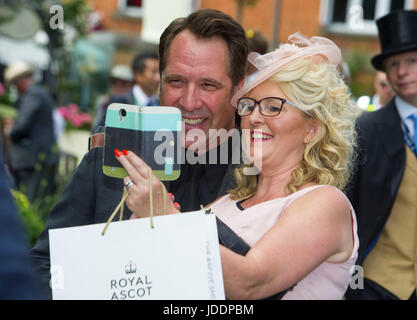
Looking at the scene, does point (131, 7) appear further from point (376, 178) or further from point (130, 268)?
point (130, 268)

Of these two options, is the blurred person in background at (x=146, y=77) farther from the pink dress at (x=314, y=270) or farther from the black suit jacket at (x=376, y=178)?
the pink dress at (x=314, y=270)

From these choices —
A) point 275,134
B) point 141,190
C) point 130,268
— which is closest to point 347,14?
point 275,134

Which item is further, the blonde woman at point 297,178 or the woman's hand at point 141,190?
the blonde woman at point 297,178

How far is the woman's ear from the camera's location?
2117 mm

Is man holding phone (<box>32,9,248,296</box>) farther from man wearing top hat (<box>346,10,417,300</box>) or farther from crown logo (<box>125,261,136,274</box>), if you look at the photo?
man wearing top hat (<box>346,10,417,300</box>)

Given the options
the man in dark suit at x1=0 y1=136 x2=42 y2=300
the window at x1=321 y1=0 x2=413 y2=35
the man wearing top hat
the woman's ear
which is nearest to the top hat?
the man wearing top hat

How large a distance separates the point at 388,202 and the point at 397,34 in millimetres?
1093

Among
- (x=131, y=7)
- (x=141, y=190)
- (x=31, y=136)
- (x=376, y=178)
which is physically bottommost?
(x=31, y=136)

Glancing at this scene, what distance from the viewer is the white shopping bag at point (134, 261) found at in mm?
1552

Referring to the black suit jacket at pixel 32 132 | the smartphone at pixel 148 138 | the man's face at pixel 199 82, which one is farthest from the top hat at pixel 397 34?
the black suit jacket at pixel 32 132

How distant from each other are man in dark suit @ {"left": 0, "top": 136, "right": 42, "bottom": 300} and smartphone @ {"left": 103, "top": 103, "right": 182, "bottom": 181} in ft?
2.97

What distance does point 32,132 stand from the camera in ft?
22.6
